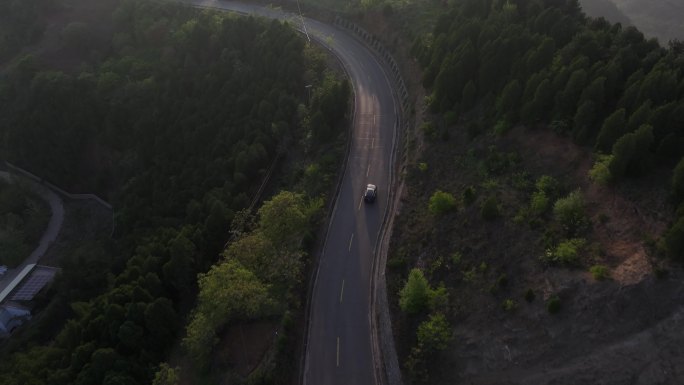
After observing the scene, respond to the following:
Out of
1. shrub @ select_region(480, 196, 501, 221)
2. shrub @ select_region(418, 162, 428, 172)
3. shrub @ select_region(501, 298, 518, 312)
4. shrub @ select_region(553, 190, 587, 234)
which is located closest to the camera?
shrub @ select_region(501, 298, 518, 312)

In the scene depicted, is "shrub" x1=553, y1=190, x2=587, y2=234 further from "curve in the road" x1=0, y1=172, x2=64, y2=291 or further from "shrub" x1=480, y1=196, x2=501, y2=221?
"curve in the road" x1=0, y1=172, x2=64, y2=291

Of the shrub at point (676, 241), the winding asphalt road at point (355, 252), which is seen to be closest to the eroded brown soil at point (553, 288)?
the shrub at point (676, 241)

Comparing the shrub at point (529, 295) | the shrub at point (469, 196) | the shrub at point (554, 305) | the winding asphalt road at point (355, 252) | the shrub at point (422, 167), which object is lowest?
the winding asphalt road at point (355, 252)

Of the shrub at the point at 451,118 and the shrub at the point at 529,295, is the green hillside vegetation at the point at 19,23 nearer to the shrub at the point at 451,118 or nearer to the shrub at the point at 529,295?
the shrub at the point at 451,118

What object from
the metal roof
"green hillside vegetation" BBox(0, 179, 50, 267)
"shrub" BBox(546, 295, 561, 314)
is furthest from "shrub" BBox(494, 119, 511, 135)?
"green hillside vegetation" BBox(0, 179, 50, 267)

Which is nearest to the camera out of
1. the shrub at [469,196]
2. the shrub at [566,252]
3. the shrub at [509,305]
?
the shrub at [566,252]

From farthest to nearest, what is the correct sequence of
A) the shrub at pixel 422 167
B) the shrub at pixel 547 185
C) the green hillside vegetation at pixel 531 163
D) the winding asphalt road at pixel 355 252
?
the shrub at pixel 422 167
the shrub at pixel 547 185
the winding asphalt road at pixel 355 252
the green hillside vegetation at pixel 531 163

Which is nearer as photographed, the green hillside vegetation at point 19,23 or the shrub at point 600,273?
the shrub at point 600,273
